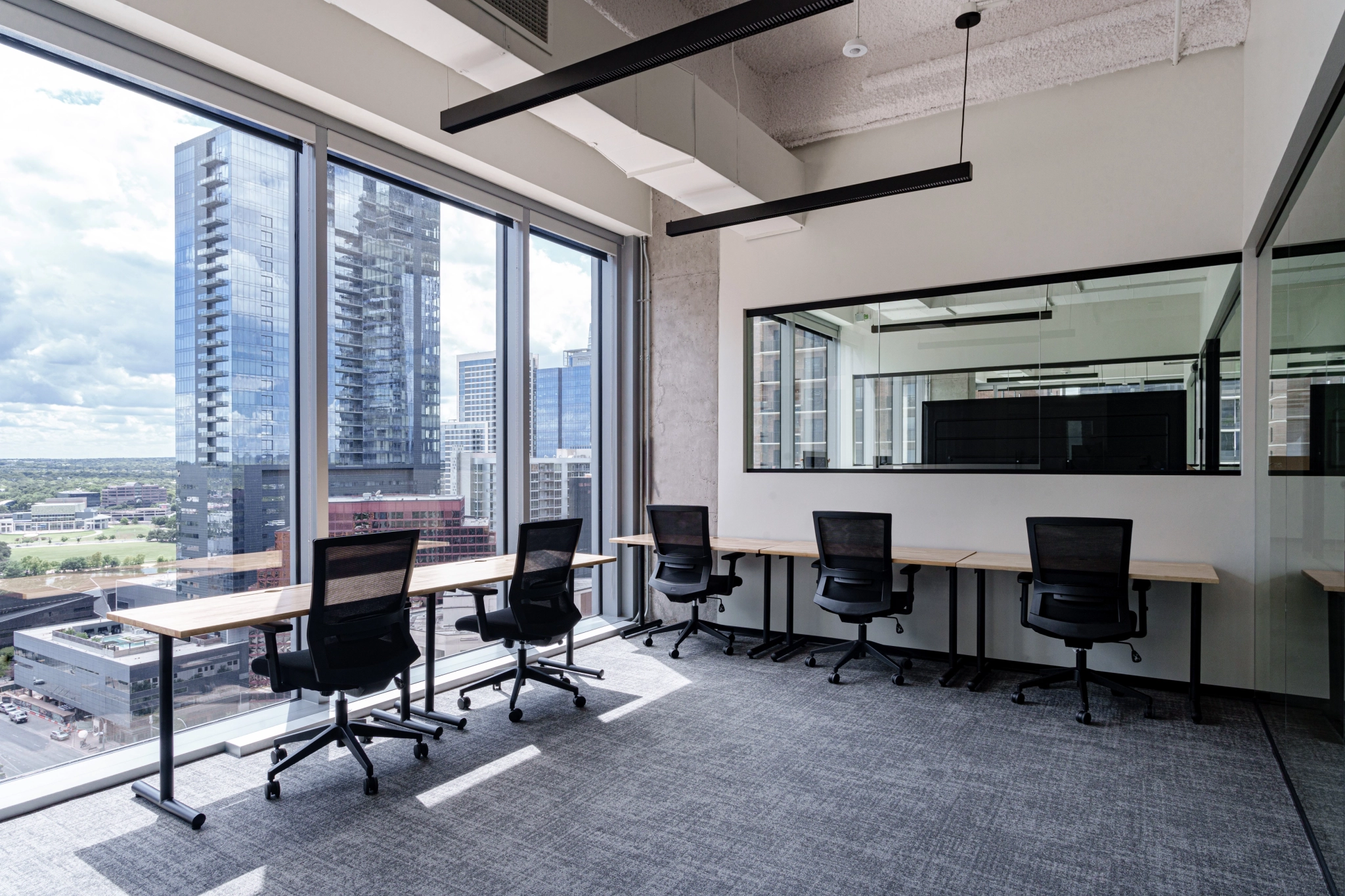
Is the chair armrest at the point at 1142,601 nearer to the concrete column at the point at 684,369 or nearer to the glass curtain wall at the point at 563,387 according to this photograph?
the concrete column at the point at 684,369

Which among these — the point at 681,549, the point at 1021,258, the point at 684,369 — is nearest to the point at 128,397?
the point at 681,549

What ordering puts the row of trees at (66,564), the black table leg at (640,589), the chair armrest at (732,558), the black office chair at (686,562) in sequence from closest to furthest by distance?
the row of trees at (66,564), the black office chair at (686,562), the chair armrest at (732,558), the black table leg at (640,589)

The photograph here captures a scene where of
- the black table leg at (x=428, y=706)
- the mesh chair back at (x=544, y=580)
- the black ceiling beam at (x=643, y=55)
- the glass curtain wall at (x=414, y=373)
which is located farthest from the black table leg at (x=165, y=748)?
the black ceiling beam at (x=643, y=55)

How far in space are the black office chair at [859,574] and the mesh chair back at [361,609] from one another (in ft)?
8.12

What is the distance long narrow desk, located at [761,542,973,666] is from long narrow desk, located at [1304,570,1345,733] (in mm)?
2113

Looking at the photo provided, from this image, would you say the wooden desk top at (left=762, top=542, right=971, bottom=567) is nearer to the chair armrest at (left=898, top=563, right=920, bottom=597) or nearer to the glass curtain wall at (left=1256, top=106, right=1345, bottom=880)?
the chair armrest at (left=898, top=563, right=920, bottom=597)

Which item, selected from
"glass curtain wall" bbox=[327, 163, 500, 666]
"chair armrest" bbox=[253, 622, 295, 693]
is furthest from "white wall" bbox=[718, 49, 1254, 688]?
"chair armrest" bbox=[253, 622, 295, 693]

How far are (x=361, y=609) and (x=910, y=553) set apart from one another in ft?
10.6

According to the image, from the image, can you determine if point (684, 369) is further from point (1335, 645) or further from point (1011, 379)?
point (1335, 645)

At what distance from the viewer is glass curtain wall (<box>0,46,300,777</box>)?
298 centimetres

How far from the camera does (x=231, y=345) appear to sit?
366 centimetres

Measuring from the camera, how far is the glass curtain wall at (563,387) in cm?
553

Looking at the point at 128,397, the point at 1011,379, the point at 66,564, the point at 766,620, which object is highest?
the point at 1011,379

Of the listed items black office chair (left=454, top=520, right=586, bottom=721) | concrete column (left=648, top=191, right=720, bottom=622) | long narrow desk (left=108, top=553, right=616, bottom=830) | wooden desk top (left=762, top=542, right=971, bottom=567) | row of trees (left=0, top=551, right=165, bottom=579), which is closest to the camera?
long narrow desk (left=108, top=553, right=616, bottom=830)
